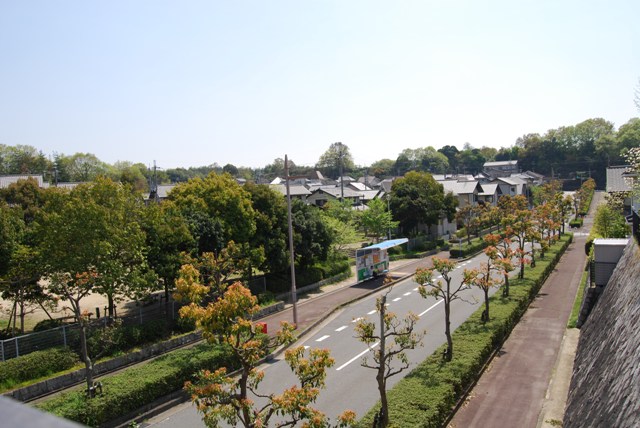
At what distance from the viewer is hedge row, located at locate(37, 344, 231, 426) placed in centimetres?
1427

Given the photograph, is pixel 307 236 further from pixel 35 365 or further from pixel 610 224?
pixel 610 224

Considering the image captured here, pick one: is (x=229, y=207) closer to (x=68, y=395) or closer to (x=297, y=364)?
(x=68, y=395)

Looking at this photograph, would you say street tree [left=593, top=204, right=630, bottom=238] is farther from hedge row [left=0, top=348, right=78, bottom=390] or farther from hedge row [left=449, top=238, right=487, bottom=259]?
hedge row [left=0, top=348, right=78, bottom=390]

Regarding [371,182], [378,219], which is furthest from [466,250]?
[371,182]

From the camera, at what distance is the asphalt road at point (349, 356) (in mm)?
15852

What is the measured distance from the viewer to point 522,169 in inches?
4938

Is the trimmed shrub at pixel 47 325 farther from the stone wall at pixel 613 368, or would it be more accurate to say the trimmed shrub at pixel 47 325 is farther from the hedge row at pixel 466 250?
the hedge row at pixel 466 250

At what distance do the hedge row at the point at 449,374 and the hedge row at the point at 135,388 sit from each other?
7.45m

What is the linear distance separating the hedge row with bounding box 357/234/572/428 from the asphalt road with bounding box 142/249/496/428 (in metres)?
1.53

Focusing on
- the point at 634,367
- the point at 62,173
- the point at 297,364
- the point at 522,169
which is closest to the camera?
the point at 634,367

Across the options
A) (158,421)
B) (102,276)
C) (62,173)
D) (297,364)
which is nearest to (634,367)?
(297,364)

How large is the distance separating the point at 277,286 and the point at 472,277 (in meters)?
14.6

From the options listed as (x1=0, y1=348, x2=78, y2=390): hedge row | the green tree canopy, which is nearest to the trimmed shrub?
(x1=0, y1=348, x2=78, y2=390): hedge row

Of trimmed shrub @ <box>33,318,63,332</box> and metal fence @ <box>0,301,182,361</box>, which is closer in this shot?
metal fence @ <box>0,301,182,361</box>
